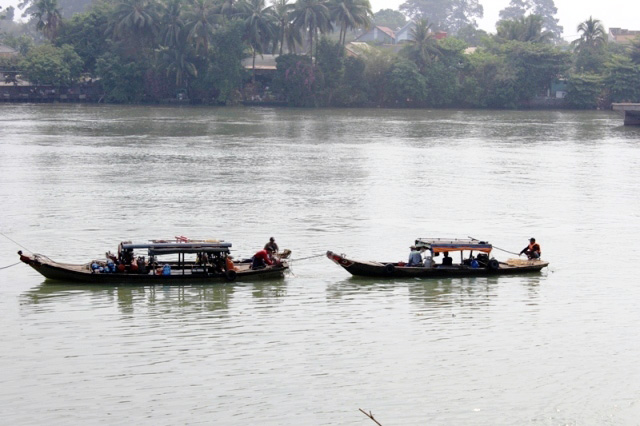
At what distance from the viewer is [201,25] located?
84625 mm

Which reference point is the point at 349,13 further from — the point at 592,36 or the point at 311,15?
the point at 592,36

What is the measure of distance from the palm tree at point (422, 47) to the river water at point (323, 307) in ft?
145

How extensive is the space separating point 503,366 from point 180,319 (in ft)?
21.2

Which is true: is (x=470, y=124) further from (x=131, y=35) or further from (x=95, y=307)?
(x=95, y=307)

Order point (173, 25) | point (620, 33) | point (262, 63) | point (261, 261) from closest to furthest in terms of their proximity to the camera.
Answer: point (261, 261) → point (173, 25) → point (262, 63) → point (620, 33)

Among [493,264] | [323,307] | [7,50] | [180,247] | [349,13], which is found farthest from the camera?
[7,50]

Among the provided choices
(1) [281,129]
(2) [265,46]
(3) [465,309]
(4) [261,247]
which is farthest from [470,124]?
(3) [465,309]

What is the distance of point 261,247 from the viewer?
26.6 m

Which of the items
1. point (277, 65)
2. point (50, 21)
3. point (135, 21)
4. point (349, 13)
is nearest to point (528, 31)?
point (349, 13)

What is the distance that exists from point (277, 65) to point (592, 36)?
31936mm

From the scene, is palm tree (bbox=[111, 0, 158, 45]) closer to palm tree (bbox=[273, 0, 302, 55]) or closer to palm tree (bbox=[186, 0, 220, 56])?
palm tree (bbox=[186, 0, 220, 56])

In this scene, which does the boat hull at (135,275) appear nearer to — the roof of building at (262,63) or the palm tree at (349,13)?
the palm tree at (349,13)

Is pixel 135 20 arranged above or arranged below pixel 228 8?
below

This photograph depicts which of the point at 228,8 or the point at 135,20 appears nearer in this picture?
the point at 135,20
